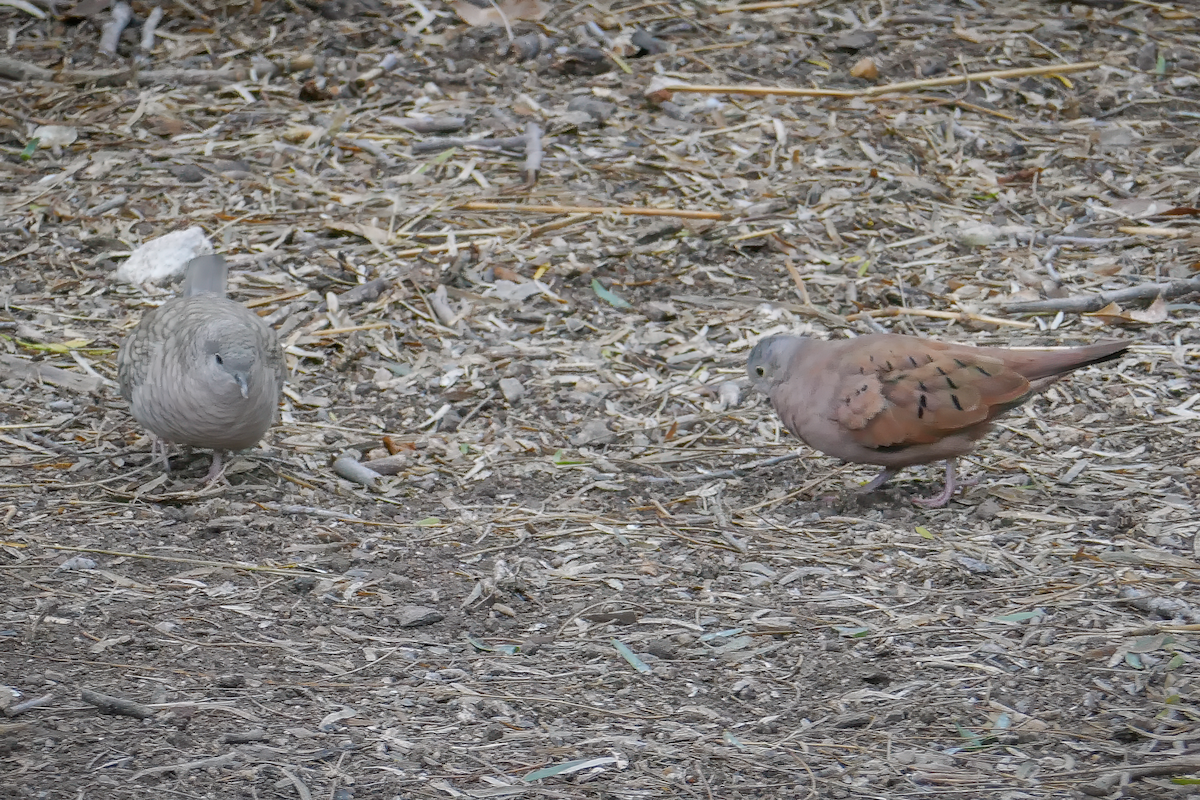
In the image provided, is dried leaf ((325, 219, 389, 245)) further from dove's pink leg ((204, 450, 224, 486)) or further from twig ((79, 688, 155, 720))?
twig ((79, 688, 155, 720))

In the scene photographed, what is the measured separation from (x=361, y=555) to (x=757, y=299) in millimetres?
2424

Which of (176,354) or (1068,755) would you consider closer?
(1068,755)

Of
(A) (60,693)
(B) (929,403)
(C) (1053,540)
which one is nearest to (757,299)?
(B) (929,403)

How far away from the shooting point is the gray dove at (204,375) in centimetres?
420

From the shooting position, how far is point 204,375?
4.20m

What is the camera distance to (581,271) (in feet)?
19.1

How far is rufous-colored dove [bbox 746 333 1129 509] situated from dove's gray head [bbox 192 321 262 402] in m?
1.81

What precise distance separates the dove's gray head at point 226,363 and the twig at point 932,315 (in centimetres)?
261

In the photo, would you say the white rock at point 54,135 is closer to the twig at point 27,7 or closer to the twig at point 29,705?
the twig at point 27,7

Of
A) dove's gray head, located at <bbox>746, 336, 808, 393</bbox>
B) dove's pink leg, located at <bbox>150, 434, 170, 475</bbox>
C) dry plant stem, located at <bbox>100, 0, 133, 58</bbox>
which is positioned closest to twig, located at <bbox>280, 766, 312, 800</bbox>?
dove's pink leg, located at <bbox>150, 434, 170, 475</bbox>

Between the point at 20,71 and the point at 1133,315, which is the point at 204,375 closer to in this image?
the point at 1133,315

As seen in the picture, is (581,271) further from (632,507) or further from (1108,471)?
(1108,471)

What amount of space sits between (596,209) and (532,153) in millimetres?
598

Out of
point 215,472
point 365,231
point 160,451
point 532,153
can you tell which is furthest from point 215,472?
point 532,153
